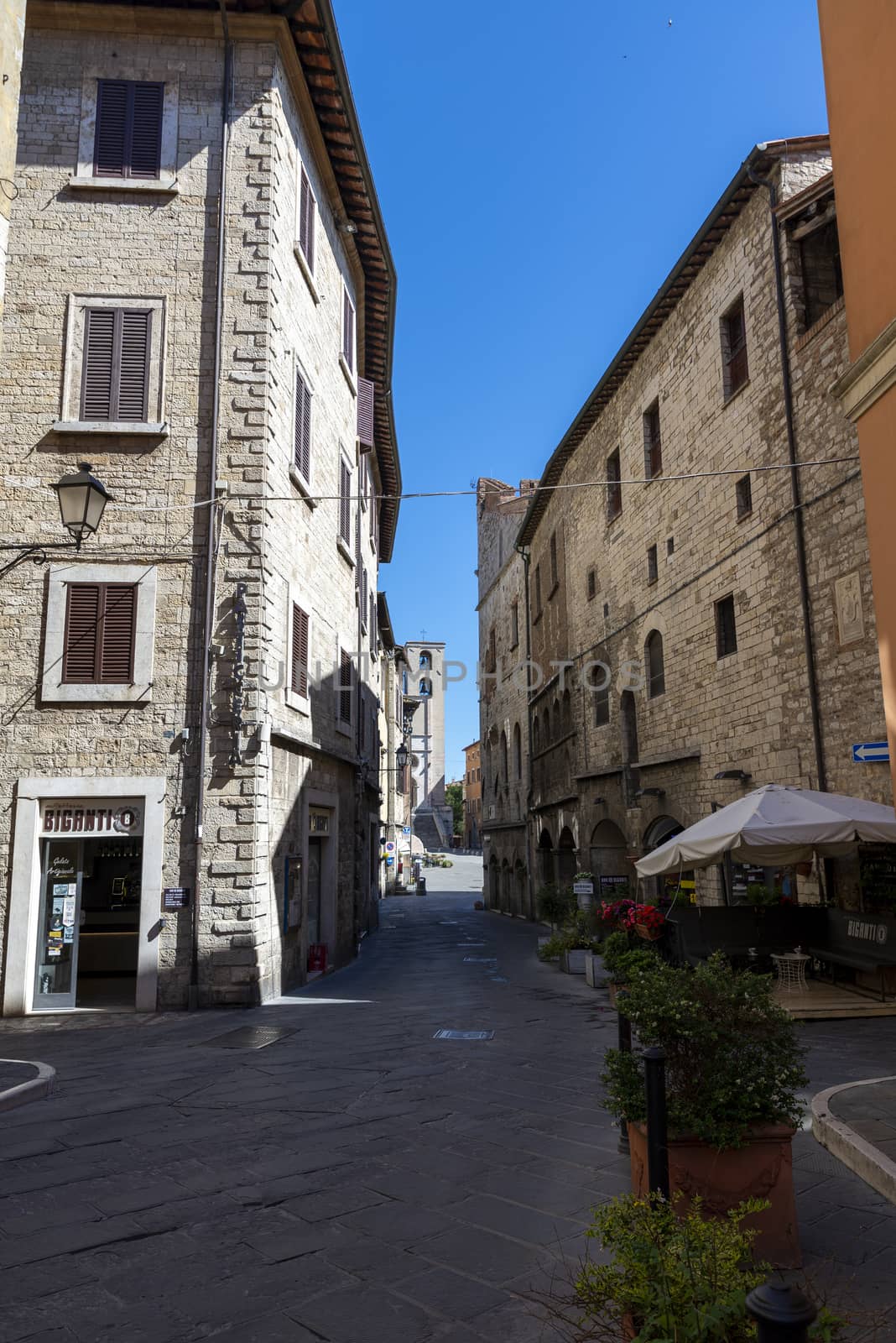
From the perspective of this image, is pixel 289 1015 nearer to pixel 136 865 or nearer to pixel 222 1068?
pixel 222 1068

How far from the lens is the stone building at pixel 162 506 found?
1102cm

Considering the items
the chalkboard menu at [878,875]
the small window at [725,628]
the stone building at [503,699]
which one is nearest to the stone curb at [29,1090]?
the chalkboard menu at [878,875]

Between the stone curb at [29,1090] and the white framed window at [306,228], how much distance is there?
36.3 ft

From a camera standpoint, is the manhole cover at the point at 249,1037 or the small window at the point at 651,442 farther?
the small window at the point at 651,442

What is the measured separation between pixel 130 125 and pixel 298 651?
23.2ft

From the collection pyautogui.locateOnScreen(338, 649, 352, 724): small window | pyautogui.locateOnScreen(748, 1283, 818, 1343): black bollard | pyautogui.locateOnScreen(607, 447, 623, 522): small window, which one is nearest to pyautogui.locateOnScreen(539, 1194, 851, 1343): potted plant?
pyautogui.locateOnScreen(748, 1283, 818, 1343): black bollard

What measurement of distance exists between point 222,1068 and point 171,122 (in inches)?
450

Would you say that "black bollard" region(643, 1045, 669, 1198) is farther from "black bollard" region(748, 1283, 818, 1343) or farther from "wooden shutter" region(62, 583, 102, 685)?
"wooden shutter" region(62, 583, 102, 685)

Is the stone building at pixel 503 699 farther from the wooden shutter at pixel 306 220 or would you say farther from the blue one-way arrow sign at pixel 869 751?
the blue one-way arrow sign at pixel 869 751

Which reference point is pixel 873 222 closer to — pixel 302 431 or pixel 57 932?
pixel 302 431

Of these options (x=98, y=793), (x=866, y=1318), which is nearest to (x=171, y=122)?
(x=98, y=793)

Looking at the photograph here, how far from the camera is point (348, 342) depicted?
18703 mm

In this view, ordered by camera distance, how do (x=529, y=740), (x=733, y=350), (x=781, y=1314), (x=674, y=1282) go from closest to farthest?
(x=781, y=1314)
(x=674, y=1282)
(x=733, y=350)
(x=529, y=740)

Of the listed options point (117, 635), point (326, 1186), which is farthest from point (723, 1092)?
point (117, 635)
